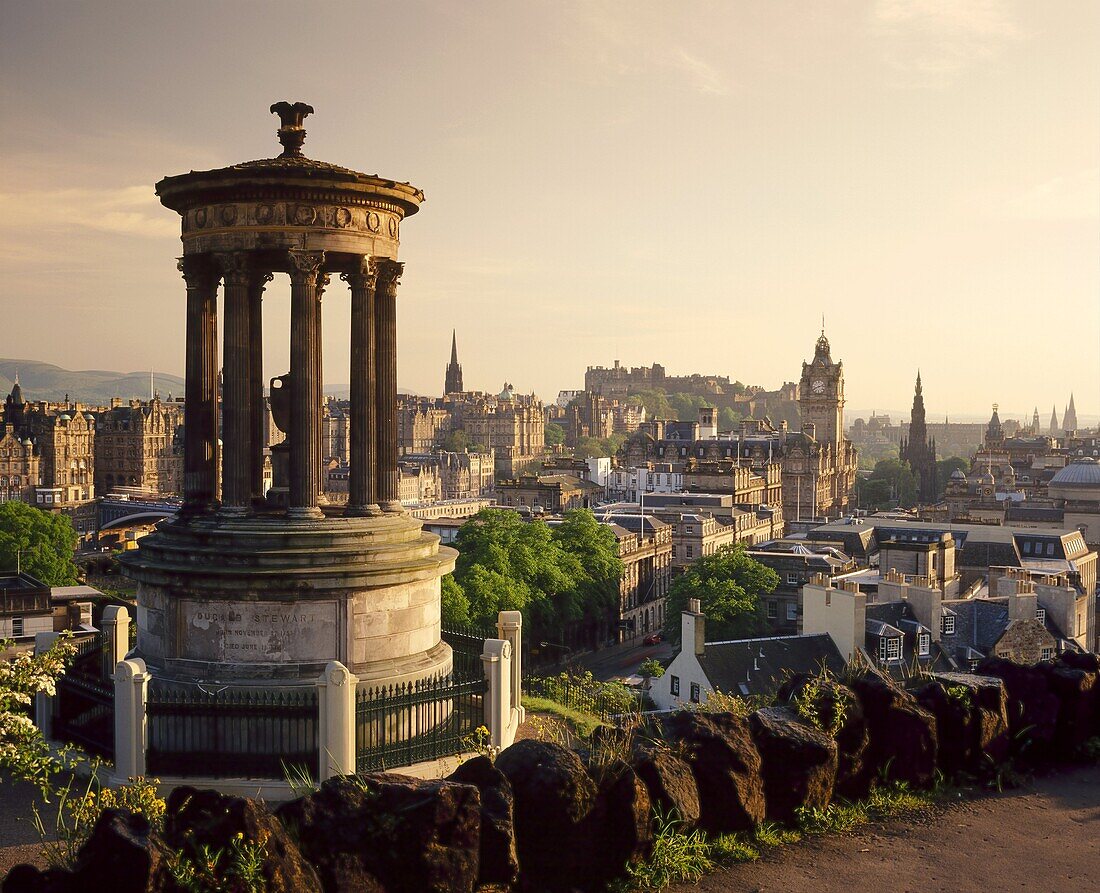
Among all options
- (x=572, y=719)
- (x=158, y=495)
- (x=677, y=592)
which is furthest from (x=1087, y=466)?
(x=572, y=719)

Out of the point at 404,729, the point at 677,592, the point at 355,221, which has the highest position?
the point at 355,221

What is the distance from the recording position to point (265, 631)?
54.1 ft

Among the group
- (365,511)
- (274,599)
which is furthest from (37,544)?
(274,599)

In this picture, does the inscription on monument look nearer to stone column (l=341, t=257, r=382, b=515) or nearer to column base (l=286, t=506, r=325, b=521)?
column base (l=286, t=506, r=325, b=521)

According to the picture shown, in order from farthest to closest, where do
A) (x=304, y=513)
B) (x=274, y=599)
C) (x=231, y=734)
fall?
(x=304, y=513)
(x=274, y=599)
(x=231, y=734)

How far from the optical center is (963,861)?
1010 cm

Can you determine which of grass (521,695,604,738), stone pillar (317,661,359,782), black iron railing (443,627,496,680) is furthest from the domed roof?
stone pillar (317,661,359,782)

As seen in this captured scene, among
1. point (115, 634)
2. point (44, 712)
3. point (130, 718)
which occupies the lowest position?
point (44, 712)

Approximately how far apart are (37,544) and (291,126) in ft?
219

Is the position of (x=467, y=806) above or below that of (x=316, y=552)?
below

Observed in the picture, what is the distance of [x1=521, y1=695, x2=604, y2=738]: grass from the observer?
70.7ft

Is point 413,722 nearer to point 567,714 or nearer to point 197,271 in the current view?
point 567,714

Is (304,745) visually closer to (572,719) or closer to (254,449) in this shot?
(254,449)

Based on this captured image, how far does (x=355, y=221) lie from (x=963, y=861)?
41.1 ft
